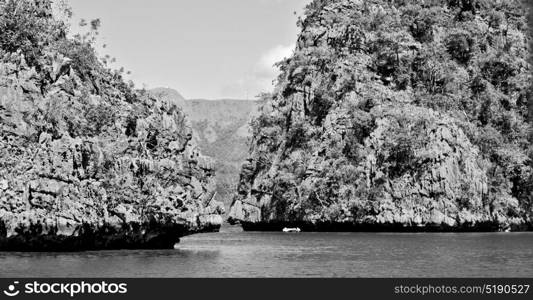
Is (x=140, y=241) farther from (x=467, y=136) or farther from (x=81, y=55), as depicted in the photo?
(x=467, y=136)

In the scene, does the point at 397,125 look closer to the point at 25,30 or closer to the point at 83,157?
the point at 83,157

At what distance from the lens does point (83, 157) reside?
37969mm

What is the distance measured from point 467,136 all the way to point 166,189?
189 ft

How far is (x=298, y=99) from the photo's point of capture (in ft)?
323

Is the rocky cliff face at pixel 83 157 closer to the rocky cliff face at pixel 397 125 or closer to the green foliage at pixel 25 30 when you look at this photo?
the green foliage at pixel 25 30

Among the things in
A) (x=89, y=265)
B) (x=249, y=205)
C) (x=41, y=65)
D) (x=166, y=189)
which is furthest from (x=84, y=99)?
(x=249, y=205)

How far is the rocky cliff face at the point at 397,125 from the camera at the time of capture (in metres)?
82.9

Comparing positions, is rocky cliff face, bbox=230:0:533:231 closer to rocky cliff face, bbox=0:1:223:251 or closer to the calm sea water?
the calm sea water

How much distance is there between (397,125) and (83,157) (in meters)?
53.1
